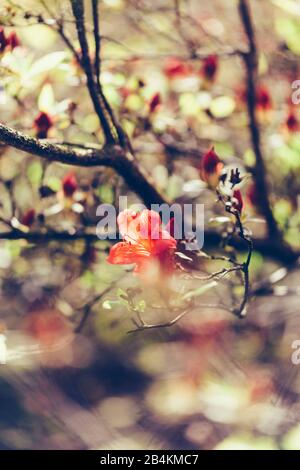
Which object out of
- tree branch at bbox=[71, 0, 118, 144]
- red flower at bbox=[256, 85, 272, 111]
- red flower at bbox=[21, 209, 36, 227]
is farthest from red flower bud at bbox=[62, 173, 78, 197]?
red flower at bbox=[256, 85, 272, 111]

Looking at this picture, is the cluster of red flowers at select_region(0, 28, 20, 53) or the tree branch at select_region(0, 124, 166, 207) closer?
the tree branch at select_region(0, 124, 166, 207)

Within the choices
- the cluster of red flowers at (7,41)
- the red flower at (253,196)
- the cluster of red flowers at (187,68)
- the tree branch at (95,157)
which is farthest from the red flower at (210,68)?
the cluster of red flowers at (7,41)

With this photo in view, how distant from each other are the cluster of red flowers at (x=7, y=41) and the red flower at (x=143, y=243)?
40 cm

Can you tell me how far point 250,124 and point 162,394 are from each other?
1259 millimetres

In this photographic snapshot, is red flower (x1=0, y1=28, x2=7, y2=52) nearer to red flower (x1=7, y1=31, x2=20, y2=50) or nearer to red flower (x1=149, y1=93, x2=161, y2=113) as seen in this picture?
red flower (x1=7, y1=31, x2=20, y2=50)

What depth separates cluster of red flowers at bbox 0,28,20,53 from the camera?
109 centimetres

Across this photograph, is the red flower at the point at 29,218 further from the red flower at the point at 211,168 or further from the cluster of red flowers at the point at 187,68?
the cluster of red flowers at the point at 187,68

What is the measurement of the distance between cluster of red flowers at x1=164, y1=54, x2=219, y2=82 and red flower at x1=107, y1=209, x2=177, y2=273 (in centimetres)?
70

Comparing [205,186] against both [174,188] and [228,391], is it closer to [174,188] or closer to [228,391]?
[174,188]

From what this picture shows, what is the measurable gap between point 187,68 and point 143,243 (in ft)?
3.08

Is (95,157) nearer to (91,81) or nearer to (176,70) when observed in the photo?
(91,81)

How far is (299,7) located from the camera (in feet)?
4.55

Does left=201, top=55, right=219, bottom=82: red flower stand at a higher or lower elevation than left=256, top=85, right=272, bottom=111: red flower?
higher
